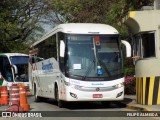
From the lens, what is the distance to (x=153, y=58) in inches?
791

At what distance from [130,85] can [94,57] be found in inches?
317

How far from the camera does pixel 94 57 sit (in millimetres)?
19188

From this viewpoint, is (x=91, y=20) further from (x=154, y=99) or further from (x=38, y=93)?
(x=154, y=99)

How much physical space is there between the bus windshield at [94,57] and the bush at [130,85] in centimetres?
742

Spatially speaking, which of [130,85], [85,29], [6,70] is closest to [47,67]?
[85,29]

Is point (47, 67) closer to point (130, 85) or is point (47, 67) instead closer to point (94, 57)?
point (94, 57)

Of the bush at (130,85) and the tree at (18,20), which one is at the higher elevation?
the tree at (18,20)

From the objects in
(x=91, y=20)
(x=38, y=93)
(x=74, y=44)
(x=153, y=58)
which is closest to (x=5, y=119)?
(x=74, y=44)

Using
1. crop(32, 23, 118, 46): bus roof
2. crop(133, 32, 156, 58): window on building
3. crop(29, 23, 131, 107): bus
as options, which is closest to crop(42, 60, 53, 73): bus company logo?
crop(29, 23, 131, 107): bus

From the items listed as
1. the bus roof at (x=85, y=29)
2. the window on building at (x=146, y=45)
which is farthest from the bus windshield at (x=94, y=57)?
the window on building at (x=146, y=45)

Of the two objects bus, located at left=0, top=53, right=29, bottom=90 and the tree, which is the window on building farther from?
the tree

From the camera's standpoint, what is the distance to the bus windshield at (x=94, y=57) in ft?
62.3

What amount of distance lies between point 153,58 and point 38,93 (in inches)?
330

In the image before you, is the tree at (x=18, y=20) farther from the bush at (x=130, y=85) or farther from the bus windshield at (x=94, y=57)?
the bus windshield at (x=94, y=57)
